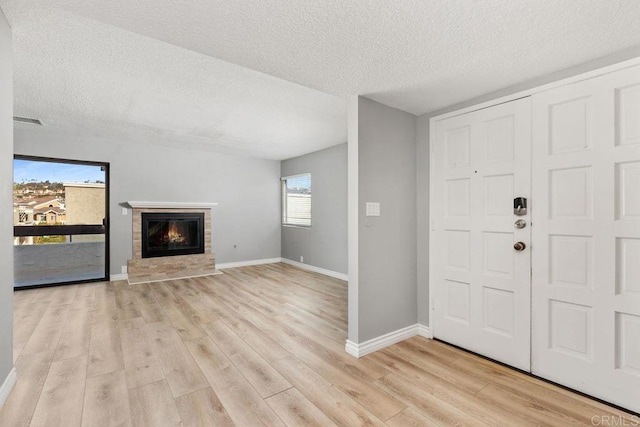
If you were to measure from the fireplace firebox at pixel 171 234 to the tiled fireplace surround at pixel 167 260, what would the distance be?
0.27 feet

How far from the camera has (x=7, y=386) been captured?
72.6 inches

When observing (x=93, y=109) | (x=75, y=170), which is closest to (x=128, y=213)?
(x=75, y=170)

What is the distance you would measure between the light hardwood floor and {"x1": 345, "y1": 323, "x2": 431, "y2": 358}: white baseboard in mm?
64

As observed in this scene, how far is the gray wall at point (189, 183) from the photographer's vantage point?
4.89m

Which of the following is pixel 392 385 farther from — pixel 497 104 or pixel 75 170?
pixel 75 170

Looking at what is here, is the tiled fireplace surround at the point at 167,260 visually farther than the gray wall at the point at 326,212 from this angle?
No

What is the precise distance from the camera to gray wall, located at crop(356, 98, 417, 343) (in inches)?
103

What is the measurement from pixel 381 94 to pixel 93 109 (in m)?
3.54

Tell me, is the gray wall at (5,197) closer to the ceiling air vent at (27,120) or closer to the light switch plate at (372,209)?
the light switch plate at (372,209)

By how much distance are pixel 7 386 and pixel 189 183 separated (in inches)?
178

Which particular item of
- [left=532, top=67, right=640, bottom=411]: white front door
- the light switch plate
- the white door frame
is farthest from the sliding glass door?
[left=532, top=67, right=640, bottom=411]: white front door

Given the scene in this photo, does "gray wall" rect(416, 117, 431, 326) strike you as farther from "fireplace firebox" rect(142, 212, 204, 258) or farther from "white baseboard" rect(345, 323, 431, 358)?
"fireplace firebox" rect(142, 212, 204, 258)

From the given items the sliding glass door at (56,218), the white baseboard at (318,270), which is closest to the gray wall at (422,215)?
the white baseboard at (318,270)

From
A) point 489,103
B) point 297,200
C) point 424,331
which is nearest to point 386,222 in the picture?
point 424,331
